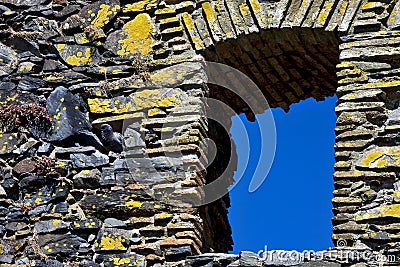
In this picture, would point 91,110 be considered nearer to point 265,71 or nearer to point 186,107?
point 186,107

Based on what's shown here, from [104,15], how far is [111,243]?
1.85 metres

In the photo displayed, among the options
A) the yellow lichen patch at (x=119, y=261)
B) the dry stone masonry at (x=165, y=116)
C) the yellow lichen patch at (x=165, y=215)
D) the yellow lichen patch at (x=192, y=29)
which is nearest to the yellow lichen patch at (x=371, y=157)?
the dry stone masonry at (x=165, y=116)

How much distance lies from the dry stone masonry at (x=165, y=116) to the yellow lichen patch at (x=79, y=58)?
0.04 ft

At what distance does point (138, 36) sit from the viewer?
7.62 metres

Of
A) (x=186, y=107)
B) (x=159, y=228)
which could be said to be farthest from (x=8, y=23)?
(x=159, y=228)

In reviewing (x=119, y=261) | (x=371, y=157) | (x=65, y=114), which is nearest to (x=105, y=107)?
(x=65, y=114)

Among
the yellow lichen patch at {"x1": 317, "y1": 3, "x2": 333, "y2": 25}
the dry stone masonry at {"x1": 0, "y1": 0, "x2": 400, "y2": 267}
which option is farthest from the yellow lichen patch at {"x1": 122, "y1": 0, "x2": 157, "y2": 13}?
the yellow lichen patch at {"x1": 317, "y1": 3, "x2": 333, "y2": 25}

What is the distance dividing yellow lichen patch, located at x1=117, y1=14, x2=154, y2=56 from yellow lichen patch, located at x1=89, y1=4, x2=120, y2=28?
0.16 metres

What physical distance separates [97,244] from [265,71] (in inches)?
72.7

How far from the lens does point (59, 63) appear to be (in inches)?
302

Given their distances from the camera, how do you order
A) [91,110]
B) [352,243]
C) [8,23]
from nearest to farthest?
[352,243], [91,110], [8,23]

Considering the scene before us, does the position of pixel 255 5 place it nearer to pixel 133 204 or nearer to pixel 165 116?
pixel 165 116

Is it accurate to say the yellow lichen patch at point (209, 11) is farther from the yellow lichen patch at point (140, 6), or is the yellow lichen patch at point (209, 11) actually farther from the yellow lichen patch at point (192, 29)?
the yellow lichen patch at point (140, 6)

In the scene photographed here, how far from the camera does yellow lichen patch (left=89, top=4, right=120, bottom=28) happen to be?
775 cm
